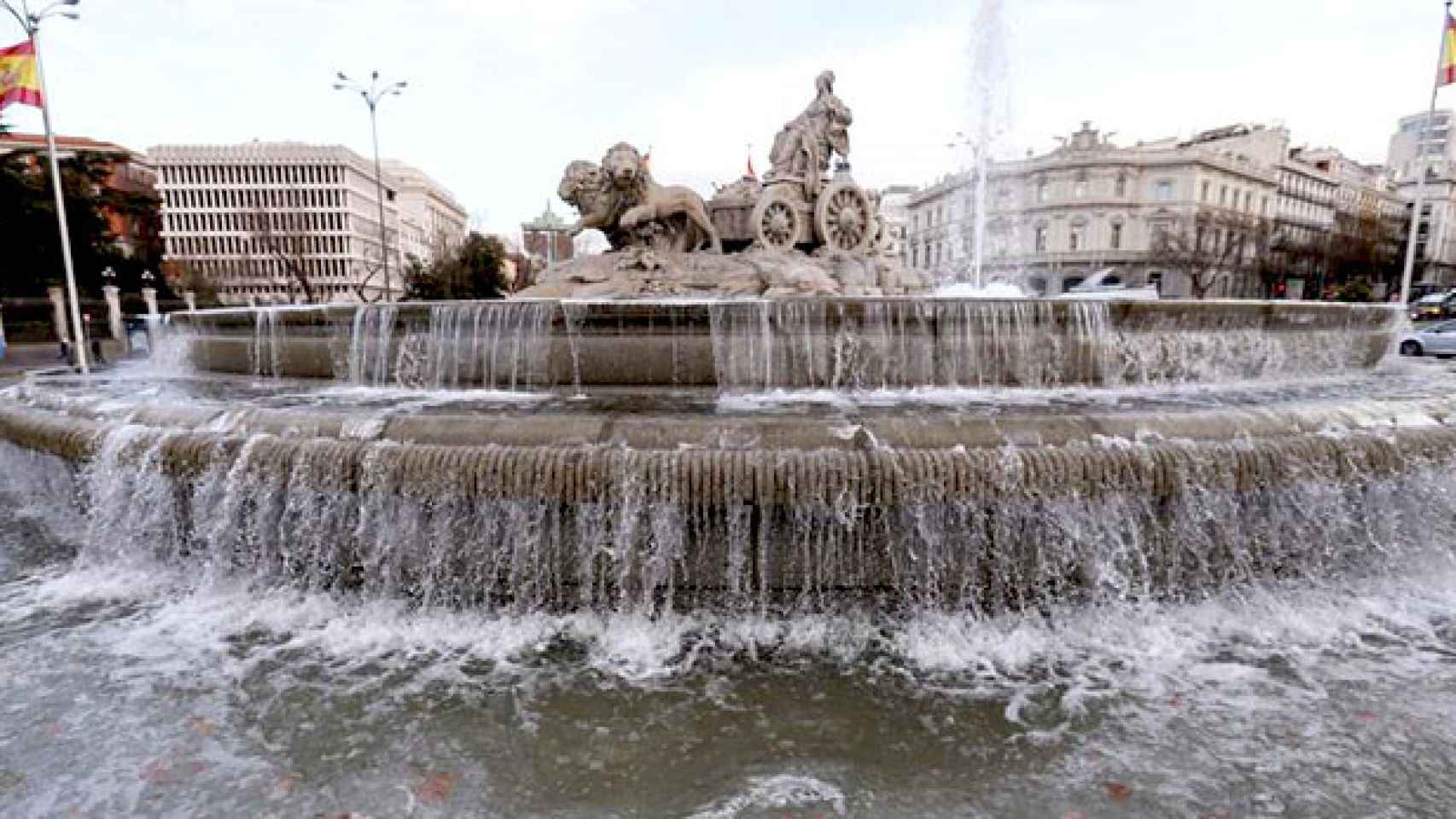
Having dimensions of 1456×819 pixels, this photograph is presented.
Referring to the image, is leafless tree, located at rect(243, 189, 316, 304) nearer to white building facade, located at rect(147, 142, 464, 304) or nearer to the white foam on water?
white building facade, located at rect(147, 142, 464, 304)

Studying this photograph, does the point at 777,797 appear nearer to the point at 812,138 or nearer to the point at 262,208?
the point at 812,138

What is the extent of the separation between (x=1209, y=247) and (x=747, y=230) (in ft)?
209

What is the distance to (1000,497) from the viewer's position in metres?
4.25

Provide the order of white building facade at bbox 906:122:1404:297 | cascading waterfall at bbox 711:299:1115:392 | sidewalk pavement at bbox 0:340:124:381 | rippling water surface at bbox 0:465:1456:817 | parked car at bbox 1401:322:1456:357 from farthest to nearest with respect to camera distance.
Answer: white building facade at bbox 906:122:1404:297 → parked car at bbox 1401:322:1456:357 → sidewalk pavement at bbox 0:340:124:381 → cascading waterfall at bbox 711:299:1115:392 → rippling water surface at bbox 0:465:1456:817

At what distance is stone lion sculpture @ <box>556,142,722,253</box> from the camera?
10.1m

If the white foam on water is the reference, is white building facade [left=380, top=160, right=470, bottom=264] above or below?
above

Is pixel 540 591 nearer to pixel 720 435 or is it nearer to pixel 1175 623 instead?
pixel 720 435

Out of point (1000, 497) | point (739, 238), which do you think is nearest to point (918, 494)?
point (1000, 497)

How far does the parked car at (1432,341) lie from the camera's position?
2016cm

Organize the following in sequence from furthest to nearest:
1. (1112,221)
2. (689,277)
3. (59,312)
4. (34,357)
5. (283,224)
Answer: (283,224)
(1112,221)
(59,312)
(34,357)
(689,277)

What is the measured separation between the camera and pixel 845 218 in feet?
38.3

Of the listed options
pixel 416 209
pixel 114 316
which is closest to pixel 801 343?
pixel 114 316

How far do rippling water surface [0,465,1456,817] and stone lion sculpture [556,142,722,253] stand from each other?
6811mm

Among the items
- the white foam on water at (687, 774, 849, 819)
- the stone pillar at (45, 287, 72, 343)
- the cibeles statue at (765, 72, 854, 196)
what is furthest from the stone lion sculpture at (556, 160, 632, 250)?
the stone pillar at (45, 287, 72, 343)
